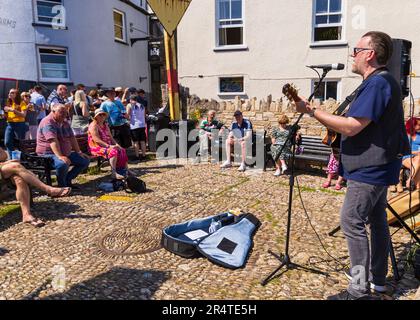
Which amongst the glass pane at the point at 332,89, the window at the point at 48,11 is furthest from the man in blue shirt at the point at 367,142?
the window at the point at 48,11

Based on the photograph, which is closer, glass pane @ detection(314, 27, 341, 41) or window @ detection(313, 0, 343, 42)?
window @ detection(313, 0, 343, 42)

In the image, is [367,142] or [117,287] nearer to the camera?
[367,142]

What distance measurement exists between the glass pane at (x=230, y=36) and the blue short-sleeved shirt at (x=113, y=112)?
21.7 feet

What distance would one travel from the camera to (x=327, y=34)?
12.7 m

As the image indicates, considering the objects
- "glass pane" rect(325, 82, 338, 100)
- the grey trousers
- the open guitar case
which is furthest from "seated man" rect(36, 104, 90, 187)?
"glass pane" rect(325, 82, 338, 100)

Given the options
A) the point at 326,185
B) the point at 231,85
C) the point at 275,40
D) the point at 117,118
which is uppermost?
the point at 275,40

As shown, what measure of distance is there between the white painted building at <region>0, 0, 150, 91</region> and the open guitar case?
44.9 ft

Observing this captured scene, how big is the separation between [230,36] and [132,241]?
11.1 metres

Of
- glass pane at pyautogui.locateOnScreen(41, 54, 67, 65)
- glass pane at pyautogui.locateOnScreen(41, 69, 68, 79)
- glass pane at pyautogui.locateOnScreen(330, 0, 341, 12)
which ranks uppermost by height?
glass pane at pyautogui.locateOnScreen(330, 0, 341, 12)

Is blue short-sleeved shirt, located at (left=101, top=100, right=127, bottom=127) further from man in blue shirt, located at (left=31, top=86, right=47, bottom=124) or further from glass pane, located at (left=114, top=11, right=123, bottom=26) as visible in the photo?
glass pane, located at (left=114, top=11, right=123, bottom=26)

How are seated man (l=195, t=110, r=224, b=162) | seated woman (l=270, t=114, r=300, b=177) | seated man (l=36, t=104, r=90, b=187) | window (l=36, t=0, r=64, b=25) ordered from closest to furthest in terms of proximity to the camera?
seated man (l=36, t=104, r=90, b=187) → seated woman (l=270, t=114, r=300, b=177) → seated man (l=195, t=110, r=224, b=162) → window (l=36, t=0, r=64, b=25)

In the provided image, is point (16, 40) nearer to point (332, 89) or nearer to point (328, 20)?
point (328, 20)

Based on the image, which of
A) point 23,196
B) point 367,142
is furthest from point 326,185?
point 23,196

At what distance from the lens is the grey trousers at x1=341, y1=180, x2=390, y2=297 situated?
274 cm
